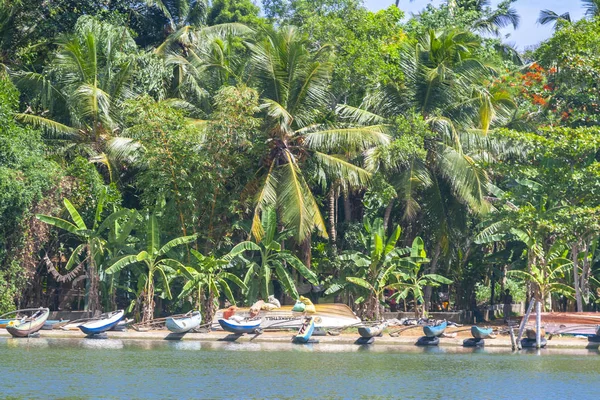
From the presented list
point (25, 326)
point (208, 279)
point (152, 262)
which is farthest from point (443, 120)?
point (25, 326)

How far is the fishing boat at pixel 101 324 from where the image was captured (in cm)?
2816

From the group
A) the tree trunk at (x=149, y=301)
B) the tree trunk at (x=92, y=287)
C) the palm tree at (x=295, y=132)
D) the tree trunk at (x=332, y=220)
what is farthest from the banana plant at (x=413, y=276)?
the tree trunk at (x=92, y=287)

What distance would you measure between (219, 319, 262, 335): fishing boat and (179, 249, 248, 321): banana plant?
1.98m

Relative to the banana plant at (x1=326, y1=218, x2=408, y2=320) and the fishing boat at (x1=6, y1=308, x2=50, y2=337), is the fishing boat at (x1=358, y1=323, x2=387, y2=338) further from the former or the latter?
the fishing boat at (x1=6, y1=308, x2=50, y2=337)

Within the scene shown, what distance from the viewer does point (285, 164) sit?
31531 mm

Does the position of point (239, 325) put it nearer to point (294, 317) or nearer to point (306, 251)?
point (294, 317)

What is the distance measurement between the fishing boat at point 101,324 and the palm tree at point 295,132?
5309 millimetres

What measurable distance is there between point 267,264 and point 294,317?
269cm

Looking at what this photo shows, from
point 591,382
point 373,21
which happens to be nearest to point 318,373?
point 591,382

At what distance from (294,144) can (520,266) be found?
9748 millimetres

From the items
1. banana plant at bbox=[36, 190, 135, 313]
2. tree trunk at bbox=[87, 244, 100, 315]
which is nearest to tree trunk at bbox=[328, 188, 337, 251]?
banana plant at bbox=[36, 190, 135, 313]

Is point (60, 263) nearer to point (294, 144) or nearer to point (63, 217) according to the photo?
point (63, 217)

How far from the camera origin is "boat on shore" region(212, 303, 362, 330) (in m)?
29.8

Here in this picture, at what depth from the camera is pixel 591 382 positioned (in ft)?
69.5
